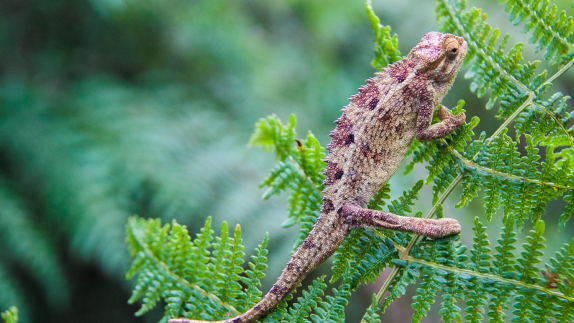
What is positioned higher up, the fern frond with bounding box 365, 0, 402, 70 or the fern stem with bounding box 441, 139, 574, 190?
the fern frond with bounding box 365, 0, 402, 70

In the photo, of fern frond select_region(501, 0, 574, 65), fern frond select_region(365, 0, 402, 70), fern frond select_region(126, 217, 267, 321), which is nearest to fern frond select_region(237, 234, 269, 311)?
fern frond select_region(126, 217, 267, 321)

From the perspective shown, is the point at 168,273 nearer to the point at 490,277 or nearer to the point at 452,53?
the point at 490,277

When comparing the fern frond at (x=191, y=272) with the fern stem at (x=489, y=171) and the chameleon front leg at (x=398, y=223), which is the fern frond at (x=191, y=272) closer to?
the chameleon front leg at (x=398, y=223)

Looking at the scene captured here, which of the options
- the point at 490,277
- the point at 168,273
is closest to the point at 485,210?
the point at 490,277

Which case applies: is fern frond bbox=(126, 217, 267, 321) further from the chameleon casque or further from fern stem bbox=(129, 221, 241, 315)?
the chameleon casque

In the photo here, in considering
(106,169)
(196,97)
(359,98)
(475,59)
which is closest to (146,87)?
(196,97)

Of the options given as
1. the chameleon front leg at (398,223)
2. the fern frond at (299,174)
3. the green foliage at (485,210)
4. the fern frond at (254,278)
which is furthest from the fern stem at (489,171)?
the fern frond at (254,278)
